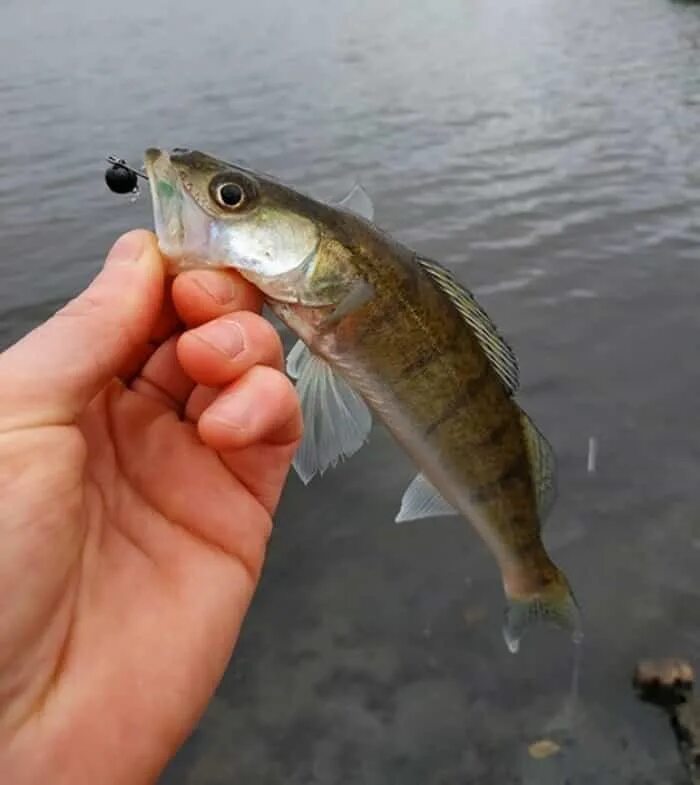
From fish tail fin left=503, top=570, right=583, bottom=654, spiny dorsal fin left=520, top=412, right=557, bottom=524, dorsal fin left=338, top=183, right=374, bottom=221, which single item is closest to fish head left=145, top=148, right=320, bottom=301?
dorsal fin left=338, top=183, right=374, bottom=221

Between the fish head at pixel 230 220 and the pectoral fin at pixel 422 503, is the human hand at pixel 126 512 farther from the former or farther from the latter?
the pectoral fin at pixel 422 503

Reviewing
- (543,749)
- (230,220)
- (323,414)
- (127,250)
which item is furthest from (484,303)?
(127,250)

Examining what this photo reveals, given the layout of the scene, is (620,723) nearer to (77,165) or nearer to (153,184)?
(153,184)

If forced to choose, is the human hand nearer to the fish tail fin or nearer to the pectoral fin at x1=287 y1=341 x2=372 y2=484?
the pectoral fin at x1=287 y1=341 x2=372 y2=484

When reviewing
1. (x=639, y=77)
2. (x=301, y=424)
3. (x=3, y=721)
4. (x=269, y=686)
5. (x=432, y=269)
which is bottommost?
(x=639, y=77)

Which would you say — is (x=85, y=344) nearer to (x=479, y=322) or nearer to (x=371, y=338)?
(x=371, y=338)

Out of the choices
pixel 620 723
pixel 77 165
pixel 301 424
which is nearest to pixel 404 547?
pixel 620 723
